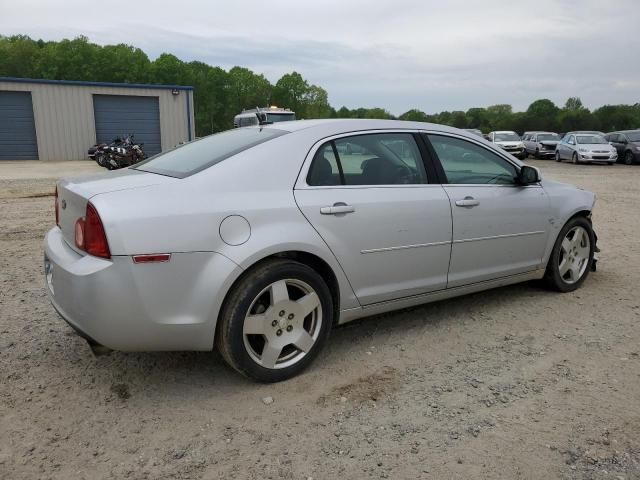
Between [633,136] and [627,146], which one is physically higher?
[633,136]

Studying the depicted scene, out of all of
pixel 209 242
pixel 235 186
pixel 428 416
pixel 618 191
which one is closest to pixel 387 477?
pixel 428 416

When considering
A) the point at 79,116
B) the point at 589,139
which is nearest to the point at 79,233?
the point at 79,116

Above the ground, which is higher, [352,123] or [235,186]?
[352,123]

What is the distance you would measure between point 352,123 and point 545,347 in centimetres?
203

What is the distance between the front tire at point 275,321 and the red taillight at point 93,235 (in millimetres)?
703

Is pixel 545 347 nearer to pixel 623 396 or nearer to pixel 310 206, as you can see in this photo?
pixel 623 396

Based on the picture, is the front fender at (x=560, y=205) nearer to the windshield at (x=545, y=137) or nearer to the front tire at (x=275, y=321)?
the front tire at (x=275, y=321)

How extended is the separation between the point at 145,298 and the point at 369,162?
5.73 ft

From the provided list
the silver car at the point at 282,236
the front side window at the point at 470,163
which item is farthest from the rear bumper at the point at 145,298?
the front side window at the point at 470,163

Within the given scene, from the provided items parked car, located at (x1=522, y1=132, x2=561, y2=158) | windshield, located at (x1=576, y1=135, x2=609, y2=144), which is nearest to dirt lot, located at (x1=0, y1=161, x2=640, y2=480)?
windshield, located at (x1=576, y1=135, x2=609, y2=144)

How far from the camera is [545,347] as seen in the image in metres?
3.72

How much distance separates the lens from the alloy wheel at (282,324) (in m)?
3.09

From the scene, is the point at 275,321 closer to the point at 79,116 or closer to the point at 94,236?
the point at 94,236

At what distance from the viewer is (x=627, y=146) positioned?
80.9 ft
